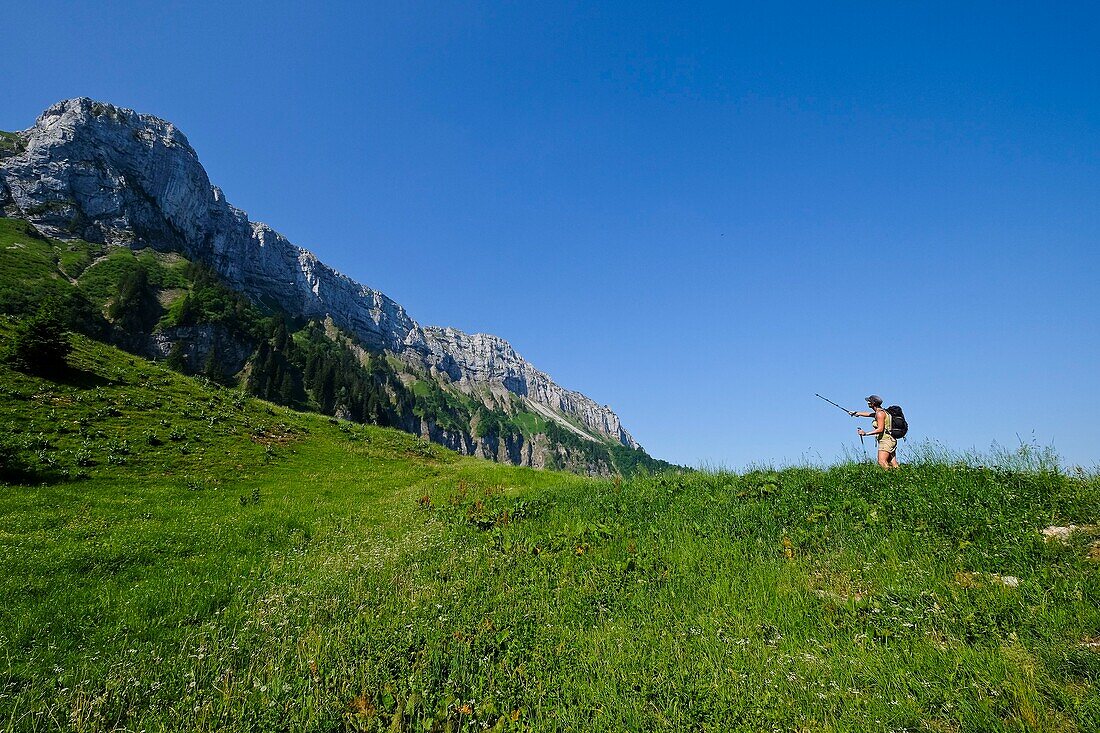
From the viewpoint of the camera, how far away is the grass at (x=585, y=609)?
226 inches

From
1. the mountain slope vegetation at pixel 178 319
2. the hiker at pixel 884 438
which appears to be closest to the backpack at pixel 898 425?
the hiker at pixel 884 438

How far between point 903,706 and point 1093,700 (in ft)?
5.34

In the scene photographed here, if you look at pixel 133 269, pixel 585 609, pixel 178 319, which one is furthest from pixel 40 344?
pixel 133 269

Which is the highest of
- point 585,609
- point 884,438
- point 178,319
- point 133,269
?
point 133,269

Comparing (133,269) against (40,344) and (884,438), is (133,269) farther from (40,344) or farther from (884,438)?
(884,438)

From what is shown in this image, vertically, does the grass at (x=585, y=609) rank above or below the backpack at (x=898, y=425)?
below

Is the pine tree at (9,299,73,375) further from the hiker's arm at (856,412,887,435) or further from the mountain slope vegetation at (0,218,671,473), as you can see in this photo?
the mountain slope vegetation at (0,218,671,473)

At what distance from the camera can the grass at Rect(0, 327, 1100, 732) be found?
18.9ft

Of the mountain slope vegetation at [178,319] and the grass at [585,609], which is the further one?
the mountain slope vegetation at [178,319]

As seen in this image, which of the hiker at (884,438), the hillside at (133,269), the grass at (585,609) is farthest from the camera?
the hillside at (133,269)

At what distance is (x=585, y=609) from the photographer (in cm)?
875

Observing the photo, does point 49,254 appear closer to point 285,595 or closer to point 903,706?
point 285,595

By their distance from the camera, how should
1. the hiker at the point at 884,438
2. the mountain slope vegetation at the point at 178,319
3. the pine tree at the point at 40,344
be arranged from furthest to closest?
the mountain slope vegetation at the point at 178,319 < the pine tree at the point at 40,344 < the hiker at the point at 884,438

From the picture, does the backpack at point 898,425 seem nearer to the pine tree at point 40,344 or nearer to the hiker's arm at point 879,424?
the hiker's arm at point 879,424
